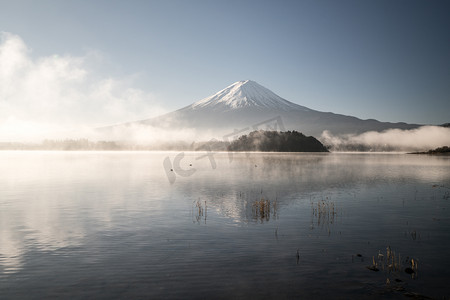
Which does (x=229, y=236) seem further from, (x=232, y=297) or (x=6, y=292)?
(x=6, y=292)

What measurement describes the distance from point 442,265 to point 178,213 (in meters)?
15.5

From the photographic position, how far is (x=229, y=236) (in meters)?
16.5

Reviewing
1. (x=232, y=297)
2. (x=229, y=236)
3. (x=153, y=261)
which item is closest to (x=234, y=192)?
(x=229, y=236)

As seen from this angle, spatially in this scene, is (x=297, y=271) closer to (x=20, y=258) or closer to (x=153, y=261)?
(x=153, y=261)

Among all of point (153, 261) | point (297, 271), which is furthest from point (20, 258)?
point (297, 271)

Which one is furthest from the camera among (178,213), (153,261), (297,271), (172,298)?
(178,213)

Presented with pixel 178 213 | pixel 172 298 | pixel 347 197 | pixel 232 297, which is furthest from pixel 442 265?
pixel 347 197

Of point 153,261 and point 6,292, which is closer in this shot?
point 6,292

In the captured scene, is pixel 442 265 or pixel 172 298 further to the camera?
pixel 442 265

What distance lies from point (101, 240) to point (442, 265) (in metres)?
14.0

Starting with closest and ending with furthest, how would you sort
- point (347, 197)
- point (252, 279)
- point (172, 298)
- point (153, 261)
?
point (172, 298), point (252, 279), point (153, 261), point (347, 197)

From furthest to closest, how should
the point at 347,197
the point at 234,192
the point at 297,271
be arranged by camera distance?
the point at 234,192 < the point at 347,197 < the point at 297,271

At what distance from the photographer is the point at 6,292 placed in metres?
9.87

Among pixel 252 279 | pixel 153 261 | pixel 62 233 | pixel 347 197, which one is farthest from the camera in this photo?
pixel 347 197
